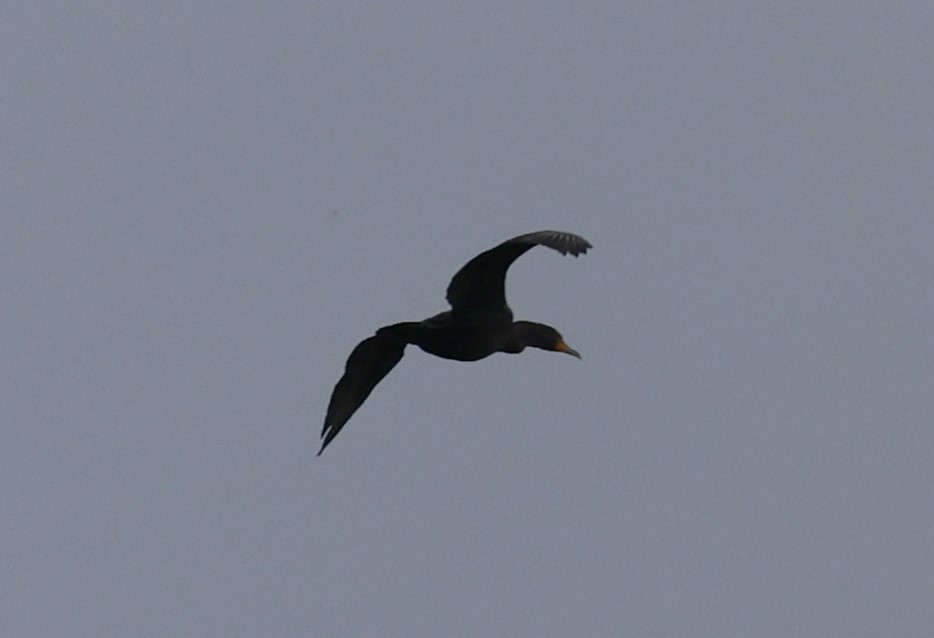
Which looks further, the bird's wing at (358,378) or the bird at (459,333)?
the bird's wing at (358,378)

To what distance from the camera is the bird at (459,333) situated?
48.9 feet

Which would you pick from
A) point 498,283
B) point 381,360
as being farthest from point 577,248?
point 381,360

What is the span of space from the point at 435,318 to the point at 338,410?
52.7 inches

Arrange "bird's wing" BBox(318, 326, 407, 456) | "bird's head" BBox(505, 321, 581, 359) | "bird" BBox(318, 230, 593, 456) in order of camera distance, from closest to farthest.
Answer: "bird" BBox(318, 230, 593, 456), "bird's wing" BBox(318, 326, 407, 456), "bird's head" BBox(505, 321, 581, 359)

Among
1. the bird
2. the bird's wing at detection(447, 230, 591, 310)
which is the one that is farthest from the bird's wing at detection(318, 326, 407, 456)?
the bird's wing at detection(447, 230, 591, 310)

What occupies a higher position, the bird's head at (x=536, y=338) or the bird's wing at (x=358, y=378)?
the bird's head at (x=536, y=338)

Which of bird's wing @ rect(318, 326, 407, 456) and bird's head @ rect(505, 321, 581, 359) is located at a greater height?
bird's head @ rect(505, 321, 581, 359)

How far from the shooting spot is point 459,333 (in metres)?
15.3

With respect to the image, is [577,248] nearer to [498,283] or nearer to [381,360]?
[498,283]

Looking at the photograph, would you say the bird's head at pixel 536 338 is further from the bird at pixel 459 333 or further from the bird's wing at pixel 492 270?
the bird's wing at pixel 492 270

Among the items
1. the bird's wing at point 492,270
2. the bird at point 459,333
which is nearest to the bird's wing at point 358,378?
the bird at point 459,333

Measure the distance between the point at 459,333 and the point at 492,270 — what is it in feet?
2.16

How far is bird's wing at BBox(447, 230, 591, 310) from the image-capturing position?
13.8 metres

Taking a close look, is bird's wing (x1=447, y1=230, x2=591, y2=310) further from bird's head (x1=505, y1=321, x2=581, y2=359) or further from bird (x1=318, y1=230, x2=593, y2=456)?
bird's head (x1=505, y1=321, x2=581, y2=359)
